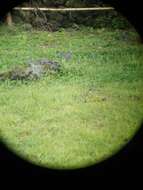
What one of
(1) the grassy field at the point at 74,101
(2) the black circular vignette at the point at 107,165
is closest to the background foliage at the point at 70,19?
(1) the grassy field at the point at 74,101

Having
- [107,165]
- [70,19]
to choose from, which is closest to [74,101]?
[107,165]

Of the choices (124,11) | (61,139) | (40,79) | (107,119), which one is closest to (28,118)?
(61,139)

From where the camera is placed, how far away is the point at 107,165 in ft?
10.5

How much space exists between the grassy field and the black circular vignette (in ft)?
3.25

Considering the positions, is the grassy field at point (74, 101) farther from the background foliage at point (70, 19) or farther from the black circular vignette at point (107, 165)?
the background foliage at point (70, 19)

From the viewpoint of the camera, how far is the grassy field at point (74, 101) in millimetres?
5125

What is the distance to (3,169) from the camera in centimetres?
319

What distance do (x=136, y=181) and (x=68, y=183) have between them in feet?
1.90

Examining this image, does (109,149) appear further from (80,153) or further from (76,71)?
(76,71)

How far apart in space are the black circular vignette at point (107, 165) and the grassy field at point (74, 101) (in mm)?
990

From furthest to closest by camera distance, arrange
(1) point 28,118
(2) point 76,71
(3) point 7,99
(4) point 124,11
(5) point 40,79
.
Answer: (2) point 76,71
(5) point 40,79
(3) point 7,99
(1) point 28,118
(4) point 124,11

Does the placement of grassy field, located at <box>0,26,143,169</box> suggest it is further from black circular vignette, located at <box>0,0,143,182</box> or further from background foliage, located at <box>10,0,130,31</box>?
background foliage, located at <box>10,0,130,31</box>

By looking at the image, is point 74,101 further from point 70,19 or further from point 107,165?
point 70,19

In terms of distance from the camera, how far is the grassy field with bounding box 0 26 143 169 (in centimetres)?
512
